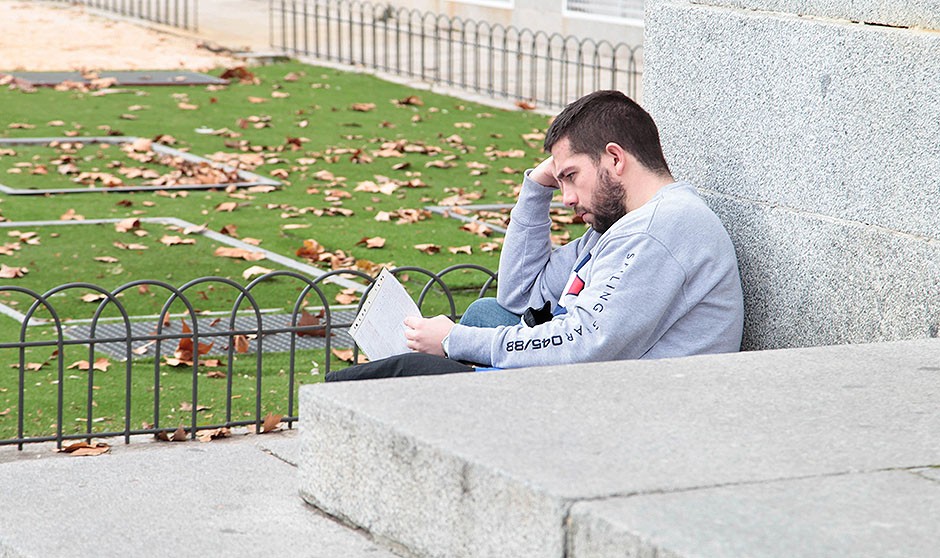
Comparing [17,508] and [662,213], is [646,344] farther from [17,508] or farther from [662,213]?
[17,508]

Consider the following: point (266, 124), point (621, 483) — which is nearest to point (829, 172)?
point (621, 483)

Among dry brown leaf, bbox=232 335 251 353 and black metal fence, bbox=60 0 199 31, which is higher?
black metal fence, bbox=60 0 199 31

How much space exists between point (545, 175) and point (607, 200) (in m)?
0.47

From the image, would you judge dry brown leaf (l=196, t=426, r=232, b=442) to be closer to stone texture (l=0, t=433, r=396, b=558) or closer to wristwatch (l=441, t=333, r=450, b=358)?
stone texture (l=0, t=433, r=396, b=558)

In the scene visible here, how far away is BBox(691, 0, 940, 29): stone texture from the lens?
162 inches

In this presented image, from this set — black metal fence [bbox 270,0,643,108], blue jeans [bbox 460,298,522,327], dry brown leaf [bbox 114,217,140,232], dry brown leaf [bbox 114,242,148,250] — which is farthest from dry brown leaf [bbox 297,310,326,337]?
black metal fence [bbox 270,0,643,108]

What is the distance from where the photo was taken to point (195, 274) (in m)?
8.18

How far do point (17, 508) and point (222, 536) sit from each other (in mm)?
670

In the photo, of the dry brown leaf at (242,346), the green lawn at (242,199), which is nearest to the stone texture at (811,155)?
the green lawn at (242,199)

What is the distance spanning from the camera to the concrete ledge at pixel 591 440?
2.89 metres

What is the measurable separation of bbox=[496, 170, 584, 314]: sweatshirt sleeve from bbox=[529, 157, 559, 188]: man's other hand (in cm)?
2

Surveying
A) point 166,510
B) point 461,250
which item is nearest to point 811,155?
point 166,510

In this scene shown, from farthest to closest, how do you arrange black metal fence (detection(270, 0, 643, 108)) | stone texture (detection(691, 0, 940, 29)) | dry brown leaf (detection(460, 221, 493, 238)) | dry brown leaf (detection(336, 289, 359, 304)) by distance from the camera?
black metal fence (detection(270, 0, 643, 108)), dry brown leaf (detection(460, 221, 493, 238)), dry brown leaf (detection(336, 289, 359, 304)), stone texture (detection(691, 0, 940, 29))

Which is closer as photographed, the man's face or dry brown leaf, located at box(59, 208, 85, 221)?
the man's face
